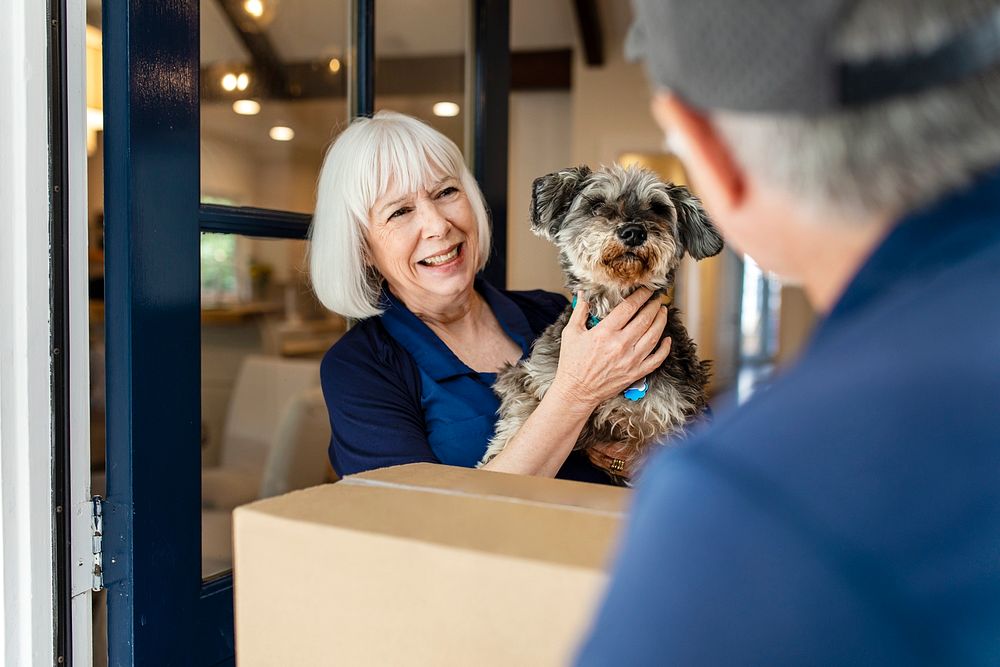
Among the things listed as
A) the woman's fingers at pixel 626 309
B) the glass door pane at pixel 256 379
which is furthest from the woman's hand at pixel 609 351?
the glass door pane at pixel 256 379

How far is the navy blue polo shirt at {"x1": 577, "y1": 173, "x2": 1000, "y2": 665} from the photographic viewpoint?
0.36 meters

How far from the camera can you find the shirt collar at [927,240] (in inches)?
15.5

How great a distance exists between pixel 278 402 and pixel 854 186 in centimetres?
186

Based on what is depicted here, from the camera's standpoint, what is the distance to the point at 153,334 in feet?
4.10

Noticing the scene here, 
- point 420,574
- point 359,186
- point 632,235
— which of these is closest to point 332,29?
point 359,186

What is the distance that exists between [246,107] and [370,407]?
65cm

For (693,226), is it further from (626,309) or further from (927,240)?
(927,240)

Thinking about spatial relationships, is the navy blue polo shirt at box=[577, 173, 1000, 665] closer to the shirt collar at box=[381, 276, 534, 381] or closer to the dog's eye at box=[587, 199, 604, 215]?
the shirt collar at box=[381, 276, 534, 381]

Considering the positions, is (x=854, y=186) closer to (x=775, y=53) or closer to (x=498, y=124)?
(x=775, y=53)

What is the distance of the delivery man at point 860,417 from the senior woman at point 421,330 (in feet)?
3.52

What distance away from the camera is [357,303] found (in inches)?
65.3

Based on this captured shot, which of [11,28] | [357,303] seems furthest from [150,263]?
[357,303]

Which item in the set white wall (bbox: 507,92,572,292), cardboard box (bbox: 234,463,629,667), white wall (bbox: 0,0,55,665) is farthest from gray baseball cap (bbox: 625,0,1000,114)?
white wall (bbox: 507,92,572,292)

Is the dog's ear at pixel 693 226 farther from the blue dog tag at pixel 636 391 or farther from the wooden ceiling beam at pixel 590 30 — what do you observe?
the wooden ceiling beam at pixel 590 30
